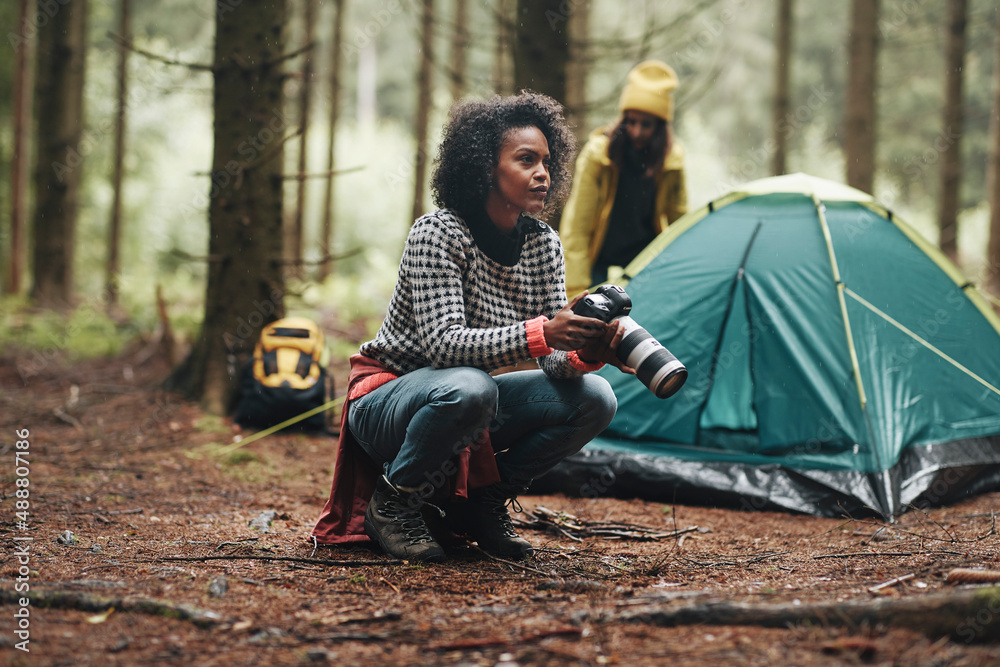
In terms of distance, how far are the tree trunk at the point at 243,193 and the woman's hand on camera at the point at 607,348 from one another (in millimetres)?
3162

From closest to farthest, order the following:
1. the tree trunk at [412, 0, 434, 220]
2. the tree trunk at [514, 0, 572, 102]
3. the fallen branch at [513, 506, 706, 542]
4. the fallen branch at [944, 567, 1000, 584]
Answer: the fallen branch at [944, 567, 1000, 584]
the fallen branch at [513, 506, 706, 542]
the tree trunk at [514, 0, 572, 102]
the tree trunk at [412, 0, 434, 220]

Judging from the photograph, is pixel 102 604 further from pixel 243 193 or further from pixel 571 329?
pixel 243 193

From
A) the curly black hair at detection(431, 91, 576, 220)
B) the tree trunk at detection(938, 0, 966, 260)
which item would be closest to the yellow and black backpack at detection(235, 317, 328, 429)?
the curly black hair at detection(431, 91, 576, 220)

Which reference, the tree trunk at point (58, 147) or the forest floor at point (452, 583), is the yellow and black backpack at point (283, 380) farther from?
the tree trunk at point (58, 147)

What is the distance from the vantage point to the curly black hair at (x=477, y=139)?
2.52m

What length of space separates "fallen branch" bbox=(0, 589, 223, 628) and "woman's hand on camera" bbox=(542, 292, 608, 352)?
3.55ft

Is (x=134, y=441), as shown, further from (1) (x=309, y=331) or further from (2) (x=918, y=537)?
(2) (x=918, y=537)

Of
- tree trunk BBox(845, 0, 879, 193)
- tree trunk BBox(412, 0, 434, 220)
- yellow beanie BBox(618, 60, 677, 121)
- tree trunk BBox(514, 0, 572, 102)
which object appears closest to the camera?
yellow beanie BBox(618, 60, 677, 121)

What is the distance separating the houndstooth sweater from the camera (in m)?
2.31

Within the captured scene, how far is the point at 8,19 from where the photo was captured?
1151 centimetres

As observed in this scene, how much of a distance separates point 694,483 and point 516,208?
177 centimetres

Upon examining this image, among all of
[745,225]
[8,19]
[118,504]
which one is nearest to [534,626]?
[118,504]

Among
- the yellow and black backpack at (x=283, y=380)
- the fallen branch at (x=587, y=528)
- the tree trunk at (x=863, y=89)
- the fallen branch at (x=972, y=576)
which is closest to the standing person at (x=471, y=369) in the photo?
the fallen branch at (x=587, y=528)

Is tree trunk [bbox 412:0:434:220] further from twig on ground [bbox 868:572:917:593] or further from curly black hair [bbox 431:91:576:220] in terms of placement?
twig on ground [bbox 868:572:917:593]
